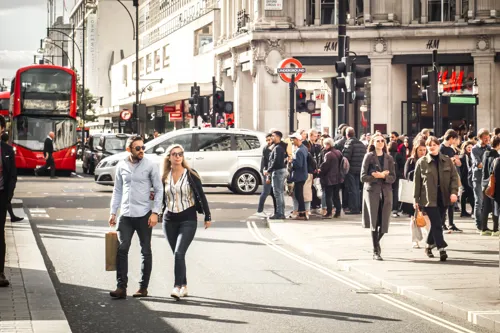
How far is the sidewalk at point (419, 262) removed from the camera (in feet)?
37.0

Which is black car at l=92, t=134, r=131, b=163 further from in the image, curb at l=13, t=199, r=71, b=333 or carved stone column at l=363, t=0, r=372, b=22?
curb at l=13, t=199, r=71, b=333

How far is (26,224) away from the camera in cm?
2012

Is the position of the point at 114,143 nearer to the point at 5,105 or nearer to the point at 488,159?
the point at 5,105

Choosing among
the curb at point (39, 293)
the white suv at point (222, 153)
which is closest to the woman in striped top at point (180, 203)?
the curb at point (39, 293)

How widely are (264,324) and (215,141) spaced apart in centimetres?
2172

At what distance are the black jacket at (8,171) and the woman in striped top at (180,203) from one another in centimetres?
159

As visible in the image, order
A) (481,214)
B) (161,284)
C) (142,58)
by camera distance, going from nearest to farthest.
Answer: (161,284) → (481,214) → (142,58)

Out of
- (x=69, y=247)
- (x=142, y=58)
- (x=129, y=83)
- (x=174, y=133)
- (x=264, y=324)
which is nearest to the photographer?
(x=264, y=324)

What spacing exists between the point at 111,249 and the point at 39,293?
0.84 m

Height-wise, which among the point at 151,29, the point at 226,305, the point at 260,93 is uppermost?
the point at 151,29

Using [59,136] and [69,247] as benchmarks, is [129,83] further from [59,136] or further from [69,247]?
[69,247]

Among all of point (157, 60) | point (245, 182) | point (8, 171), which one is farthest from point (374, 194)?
point (157, 60)

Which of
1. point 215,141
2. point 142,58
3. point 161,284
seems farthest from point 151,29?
point 161,284

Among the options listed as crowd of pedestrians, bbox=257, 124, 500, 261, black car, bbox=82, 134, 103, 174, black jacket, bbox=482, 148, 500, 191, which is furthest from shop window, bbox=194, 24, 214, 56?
black jacket, bbox=482, 148, 500, 191
